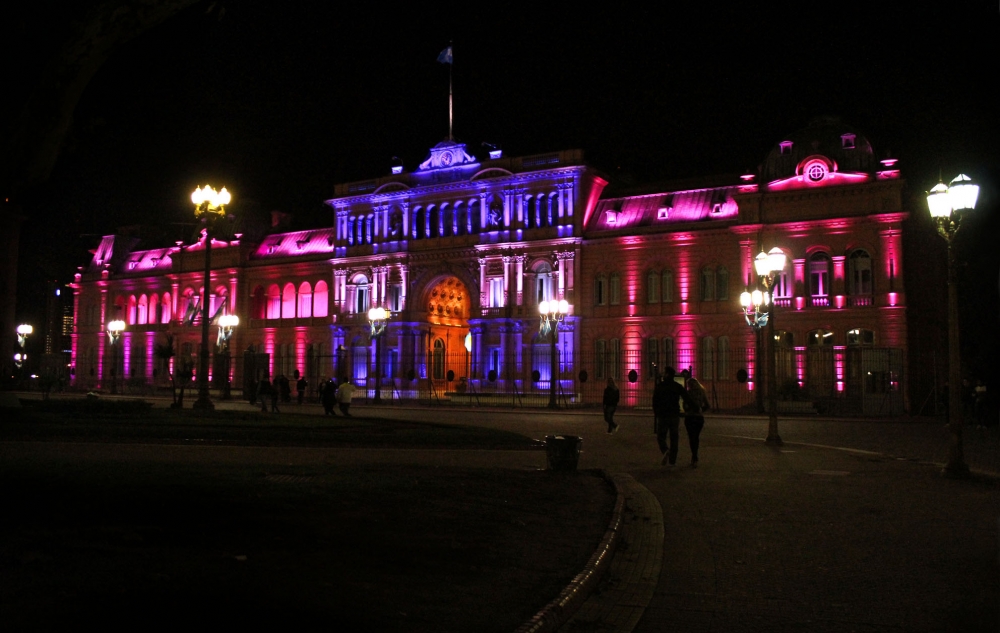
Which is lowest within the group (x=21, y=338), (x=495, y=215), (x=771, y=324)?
(x=771, y=324)

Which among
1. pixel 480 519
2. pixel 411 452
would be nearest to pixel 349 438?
pixel 411 452

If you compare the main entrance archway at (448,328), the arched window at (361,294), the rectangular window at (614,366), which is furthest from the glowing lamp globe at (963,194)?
the arched window at (361,294)

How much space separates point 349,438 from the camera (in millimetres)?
21359

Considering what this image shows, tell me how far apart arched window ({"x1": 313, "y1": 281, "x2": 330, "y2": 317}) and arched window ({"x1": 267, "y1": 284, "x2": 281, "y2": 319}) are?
3.98 m

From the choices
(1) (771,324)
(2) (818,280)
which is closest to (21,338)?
(2) (818,280)

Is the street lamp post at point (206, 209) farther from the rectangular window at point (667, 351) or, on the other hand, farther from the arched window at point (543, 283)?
the rectangular window at point (667, 351)

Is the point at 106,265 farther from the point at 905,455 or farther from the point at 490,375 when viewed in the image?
the point at 905,455

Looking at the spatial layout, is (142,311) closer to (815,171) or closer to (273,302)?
(273,302)

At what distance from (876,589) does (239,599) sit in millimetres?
5144

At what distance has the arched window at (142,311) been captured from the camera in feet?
257

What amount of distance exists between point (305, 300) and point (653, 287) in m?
28.0

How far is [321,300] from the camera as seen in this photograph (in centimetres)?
6900

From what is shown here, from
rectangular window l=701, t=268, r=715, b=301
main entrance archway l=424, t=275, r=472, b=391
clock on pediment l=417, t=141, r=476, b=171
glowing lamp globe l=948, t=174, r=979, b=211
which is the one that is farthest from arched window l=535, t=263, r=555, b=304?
glowing lamp globe l=948, t=174, r=979, b=211

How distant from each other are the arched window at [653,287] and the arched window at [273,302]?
3038cm
